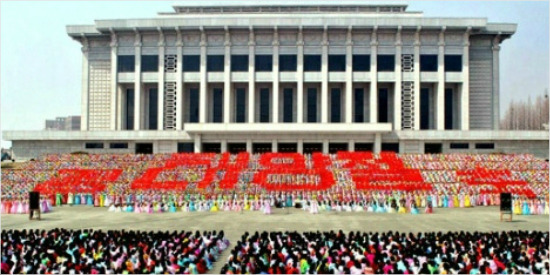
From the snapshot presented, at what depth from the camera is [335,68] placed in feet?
210

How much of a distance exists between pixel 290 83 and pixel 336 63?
563cm

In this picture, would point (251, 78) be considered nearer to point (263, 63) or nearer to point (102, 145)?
point (263, 63)

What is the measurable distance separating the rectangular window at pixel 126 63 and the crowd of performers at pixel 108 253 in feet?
148

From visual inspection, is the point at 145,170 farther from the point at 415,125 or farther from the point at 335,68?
the point at 415,125

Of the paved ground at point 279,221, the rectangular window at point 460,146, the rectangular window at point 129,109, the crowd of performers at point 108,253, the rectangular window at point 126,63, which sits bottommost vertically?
the paved ground at point 279,221

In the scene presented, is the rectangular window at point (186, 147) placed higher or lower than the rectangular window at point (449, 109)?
lower

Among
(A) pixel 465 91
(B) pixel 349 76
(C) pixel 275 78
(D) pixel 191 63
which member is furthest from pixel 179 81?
(A) pixel 465 91

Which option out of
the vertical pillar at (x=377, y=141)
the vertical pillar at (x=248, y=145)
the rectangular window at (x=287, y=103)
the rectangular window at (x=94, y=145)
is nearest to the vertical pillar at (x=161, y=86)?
the rectangular window at (x=94, y=145)

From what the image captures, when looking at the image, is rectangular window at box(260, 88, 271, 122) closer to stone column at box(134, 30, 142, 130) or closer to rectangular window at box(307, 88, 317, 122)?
rectangular window at box(307, 88, 317, 122)

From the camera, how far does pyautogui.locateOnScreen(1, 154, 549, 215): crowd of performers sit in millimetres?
38750

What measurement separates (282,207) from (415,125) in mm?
27580

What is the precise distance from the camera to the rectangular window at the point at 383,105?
215 ft

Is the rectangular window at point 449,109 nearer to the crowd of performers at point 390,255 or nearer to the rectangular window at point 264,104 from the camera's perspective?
the rectangular window at point 264,104

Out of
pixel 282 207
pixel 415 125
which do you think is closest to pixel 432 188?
pixel 282 207
